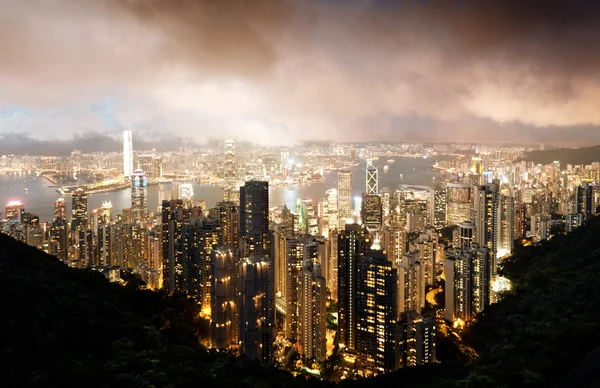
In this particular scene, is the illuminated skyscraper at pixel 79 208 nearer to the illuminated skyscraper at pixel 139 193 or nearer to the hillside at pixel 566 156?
the illuminated skyscraper at pixel 139 193

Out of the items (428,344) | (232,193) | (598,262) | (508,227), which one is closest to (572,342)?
(598,262)

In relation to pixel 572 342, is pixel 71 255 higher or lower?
lower

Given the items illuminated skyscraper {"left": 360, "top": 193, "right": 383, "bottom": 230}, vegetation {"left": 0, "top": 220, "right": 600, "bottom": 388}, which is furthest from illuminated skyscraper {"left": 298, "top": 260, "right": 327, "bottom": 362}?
illuminated skyscraper {"left": 360, "top": 193, "right": 383, "bottom": 230}

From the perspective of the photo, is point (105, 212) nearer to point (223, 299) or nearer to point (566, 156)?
point (223, 299)

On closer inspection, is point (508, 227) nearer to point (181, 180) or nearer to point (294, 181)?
point (294, 181)

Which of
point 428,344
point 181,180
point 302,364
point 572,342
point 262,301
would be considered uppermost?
point 181,180

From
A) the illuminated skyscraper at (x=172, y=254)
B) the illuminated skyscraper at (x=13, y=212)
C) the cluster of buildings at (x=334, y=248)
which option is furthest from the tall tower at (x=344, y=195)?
the illuminated skyscraper at (x=13, y=212)
